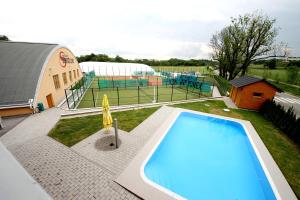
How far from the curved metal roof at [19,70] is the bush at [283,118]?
1893 cm

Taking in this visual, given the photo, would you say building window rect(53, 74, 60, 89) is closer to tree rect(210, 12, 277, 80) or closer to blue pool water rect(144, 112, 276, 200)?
blue pool water rect(144, 112, 276, 200)

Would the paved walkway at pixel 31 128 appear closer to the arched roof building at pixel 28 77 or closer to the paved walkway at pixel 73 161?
the paved walkway at pixel 73 161

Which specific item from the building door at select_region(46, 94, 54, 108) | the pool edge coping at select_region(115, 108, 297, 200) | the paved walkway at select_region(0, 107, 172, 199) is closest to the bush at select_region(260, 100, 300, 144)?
the pool edge coping at select_region(115, 108, 297, 200)

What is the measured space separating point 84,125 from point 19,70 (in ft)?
28.5

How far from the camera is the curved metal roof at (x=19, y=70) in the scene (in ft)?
36.7

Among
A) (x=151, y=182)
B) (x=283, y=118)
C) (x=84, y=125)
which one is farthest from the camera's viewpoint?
(x=283, y=118)

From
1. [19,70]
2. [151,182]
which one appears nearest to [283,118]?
[151,182]

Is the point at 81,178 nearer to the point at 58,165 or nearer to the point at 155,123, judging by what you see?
the point at 58,165

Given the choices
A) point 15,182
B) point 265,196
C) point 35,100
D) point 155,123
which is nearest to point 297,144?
point 265,196

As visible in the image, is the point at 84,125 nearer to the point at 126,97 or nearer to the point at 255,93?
the point at 126,97

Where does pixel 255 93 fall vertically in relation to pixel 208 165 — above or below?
above

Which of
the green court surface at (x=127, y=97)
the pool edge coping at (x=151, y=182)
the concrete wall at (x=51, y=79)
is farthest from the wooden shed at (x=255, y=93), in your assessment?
the concrete wall at (x=51, y=79)

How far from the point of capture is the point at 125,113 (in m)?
12.0

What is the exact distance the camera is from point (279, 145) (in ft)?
27.7
